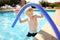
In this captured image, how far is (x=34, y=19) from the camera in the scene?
16.6ft

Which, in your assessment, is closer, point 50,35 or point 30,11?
point 50,35

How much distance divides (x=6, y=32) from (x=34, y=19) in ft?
9.33

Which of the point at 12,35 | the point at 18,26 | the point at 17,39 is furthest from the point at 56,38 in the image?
the point at 18,26

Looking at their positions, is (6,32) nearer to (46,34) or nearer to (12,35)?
(12,35)

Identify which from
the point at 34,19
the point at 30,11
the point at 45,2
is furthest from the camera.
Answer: the point at 45,2

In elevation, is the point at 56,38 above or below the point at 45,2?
above

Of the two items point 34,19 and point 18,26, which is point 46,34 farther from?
point 18,26

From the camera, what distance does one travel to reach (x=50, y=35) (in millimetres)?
2971

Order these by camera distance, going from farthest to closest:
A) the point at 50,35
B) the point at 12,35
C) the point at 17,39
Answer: the point at 12,35, the point at 17,39, the point at 50,35

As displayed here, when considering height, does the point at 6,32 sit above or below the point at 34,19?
below

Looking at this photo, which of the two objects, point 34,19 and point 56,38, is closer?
point 56,38

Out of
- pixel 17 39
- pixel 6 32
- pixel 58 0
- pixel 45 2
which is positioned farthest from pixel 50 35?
pixel 58 0

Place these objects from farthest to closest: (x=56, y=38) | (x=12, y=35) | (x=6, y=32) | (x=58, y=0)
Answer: (x=58, y=0), (x=6, y=32), (x=12, y=35), (x=56, y=38)

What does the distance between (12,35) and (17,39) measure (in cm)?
61
